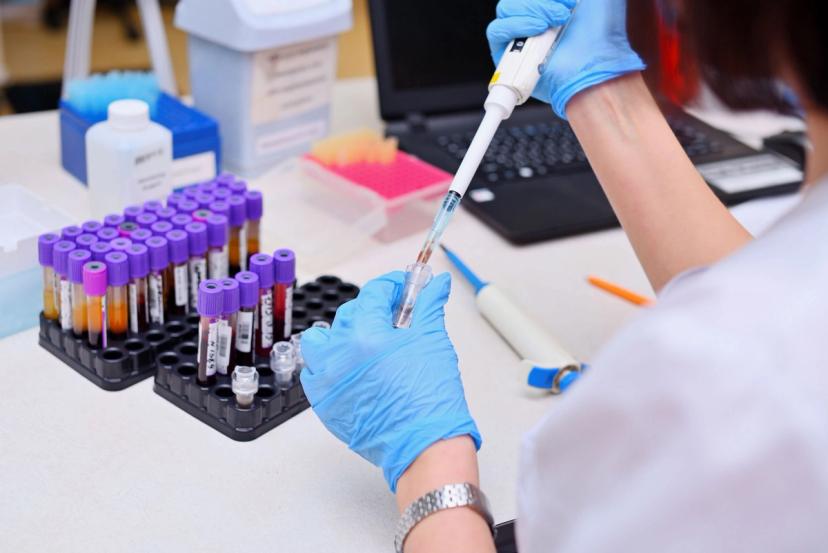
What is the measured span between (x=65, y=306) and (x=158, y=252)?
98 mm

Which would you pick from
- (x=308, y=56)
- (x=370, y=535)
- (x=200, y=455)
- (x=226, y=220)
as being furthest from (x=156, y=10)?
(x=370, y=535)

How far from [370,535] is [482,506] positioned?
98mm

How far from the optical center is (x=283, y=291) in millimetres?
912

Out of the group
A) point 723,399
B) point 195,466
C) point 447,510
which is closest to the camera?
point 723,399

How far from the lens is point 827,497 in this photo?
464mm

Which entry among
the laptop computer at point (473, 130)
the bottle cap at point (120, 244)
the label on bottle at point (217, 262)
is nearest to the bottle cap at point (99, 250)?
the bottle cap at point (120, 244)

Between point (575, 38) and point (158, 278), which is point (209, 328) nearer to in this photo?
point (158, 278)

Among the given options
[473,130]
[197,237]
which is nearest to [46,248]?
[197,237]

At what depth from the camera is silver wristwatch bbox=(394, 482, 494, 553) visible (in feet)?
2.28

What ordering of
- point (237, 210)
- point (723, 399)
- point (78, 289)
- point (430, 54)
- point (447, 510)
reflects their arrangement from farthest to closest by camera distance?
point (430, 54), point (237, 210), point (78, 289), point (447, 510), point (723, 399)

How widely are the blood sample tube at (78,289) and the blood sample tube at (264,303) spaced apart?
0.15m

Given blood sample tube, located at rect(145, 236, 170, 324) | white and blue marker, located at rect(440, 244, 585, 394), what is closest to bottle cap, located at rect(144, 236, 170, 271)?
blood sample tube, located at rect(145, 236, 170, 324)

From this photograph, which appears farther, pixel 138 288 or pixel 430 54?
pixel 430 54

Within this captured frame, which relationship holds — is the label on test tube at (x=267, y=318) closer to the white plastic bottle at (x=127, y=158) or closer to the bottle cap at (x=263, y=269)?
the bottle cap at (x=263, y=269)
